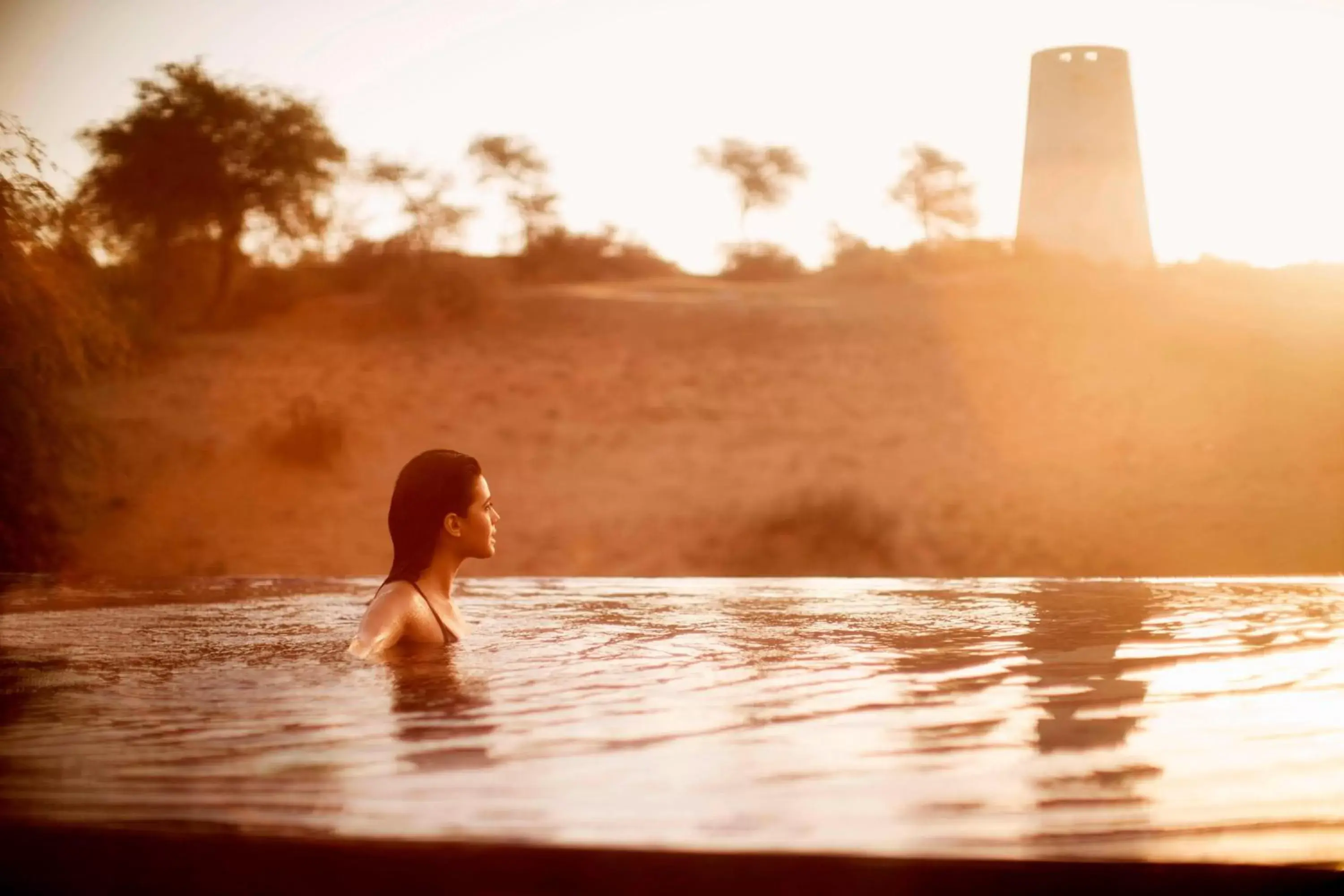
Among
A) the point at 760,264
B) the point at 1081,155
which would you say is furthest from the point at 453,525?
the point at 760,264

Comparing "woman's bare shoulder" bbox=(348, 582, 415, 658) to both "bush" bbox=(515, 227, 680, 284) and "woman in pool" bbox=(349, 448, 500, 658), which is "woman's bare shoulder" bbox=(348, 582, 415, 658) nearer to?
"woman in pool" bbox=(349, 448, 500, 658)

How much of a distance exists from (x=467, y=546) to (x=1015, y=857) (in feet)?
9.53

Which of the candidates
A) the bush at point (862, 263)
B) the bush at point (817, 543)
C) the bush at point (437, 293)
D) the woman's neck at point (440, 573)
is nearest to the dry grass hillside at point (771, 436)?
the bush at point (817, 543)

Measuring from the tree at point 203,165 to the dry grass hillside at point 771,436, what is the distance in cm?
234

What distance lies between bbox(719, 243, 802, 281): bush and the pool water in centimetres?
3402

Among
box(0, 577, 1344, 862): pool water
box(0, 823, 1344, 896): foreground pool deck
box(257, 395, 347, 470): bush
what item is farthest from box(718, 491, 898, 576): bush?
box(0, 823, 1344, 896): foreground pool deck

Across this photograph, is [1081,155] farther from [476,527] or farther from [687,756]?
[687,756]

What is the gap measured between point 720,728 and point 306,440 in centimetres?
1544

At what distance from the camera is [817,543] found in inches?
600

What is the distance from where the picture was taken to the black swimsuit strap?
5.26 m

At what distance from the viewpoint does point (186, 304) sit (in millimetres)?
27812

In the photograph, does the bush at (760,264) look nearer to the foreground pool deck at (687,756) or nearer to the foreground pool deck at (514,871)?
the foreground pool deck at (687,756)

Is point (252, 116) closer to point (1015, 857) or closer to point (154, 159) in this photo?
point (154, 159)

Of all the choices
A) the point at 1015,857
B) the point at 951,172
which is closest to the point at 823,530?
the point at 1015,857
